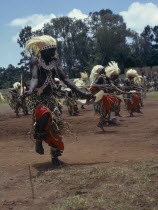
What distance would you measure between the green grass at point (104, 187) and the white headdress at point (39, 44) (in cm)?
180

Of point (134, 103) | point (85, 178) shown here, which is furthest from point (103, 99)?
point (85, 178)

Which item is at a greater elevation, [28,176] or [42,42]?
[42,42]

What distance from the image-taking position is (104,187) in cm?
419

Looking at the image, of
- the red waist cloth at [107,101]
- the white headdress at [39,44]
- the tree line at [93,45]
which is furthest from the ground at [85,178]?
the tree line at [93,45]

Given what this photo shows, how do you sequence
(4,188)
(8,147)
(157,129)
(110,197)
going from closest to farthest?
(110,197), (4,188), (8,147), (157,129)

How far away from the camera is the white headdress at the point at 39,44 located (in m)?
5.82

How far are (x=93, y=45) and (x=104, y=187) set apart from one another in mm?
48546

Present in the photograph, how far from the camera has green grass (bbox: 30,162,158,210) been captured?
370cm

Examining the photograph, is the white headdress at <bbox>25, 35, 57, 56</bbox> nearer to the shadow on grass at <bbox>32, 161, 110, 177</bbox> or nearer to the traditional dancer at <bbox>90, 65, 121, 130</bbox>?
the shadow on grass at <bbox>32, 161, 110, 177</bbox>

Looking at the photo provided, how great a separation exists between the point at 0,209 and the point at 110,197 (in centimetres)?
108

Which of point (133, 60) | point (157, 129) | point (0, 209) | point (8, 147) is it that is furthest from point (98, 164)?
point (133, 60)

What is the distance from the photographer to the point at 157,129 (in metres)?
9.29

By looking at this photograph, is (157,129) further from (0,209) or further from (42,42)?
(0,209)

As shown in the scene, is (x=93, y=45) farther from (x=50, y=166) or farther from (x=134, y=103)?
(x=50, y=166)
